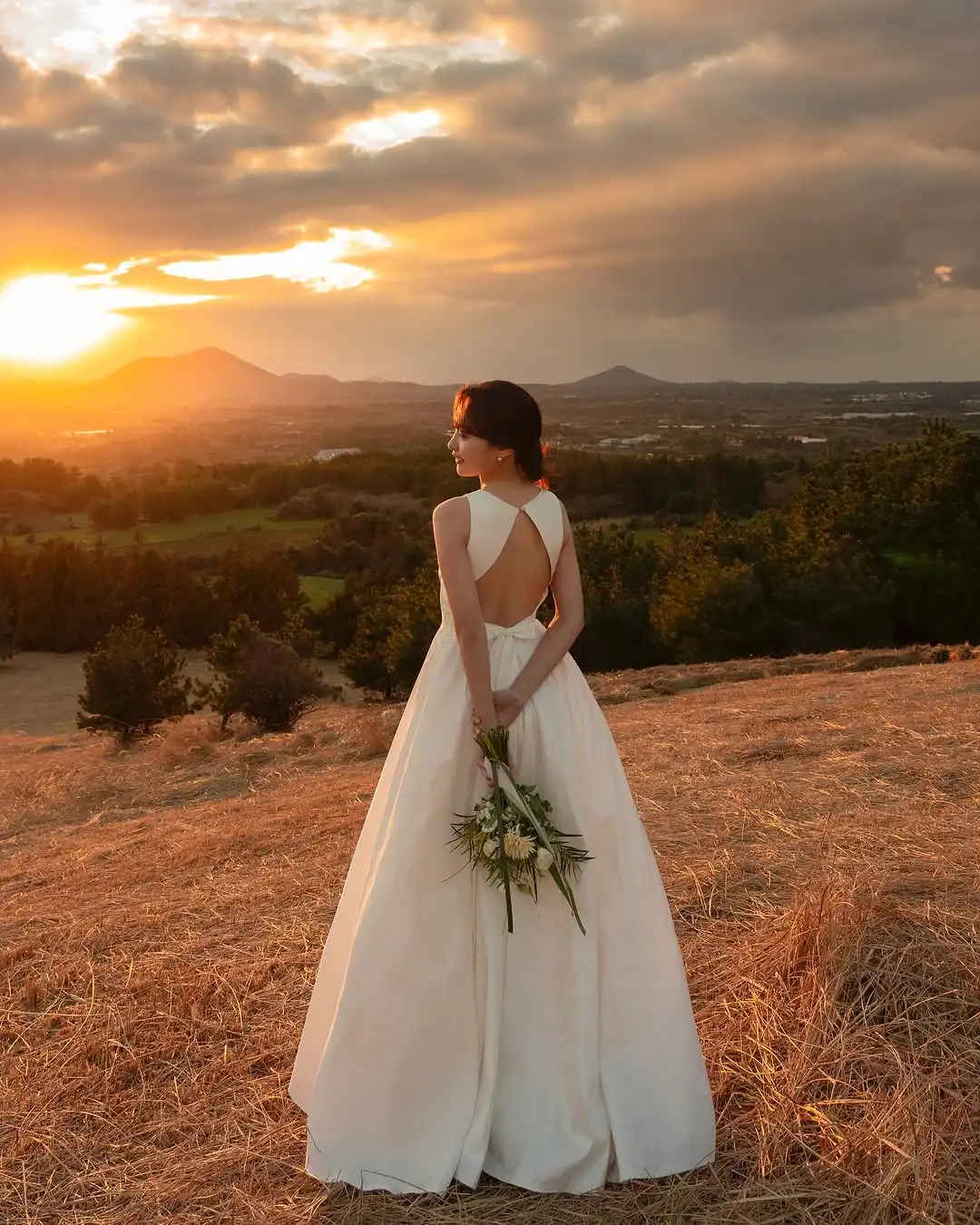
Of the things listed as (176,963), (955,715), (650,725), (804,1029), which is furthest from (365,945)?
(650,725)

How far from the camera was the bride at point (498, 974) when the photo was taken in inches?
122

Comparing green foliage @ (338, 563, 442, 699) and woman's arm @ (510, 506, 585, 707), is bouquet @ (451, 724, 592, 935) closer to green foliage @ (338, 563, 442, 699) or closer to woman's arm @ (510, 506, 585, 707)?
woman's arm @ (510, 506, 585, 707)

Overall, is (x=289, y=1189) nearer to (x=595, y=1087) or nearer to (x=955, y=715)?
(x=595, y=1087)

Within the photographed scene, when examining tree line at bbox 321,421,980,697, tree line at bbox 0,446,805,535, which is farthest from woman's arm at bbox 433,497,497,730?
tree line at bbox 0,446,805,535

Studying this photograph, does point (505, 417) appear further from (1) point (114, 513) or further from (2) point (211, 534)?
(1) point (114, 513)

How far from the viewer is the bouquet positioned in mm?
2971

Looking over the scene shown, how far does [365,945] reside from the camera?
3129 mm

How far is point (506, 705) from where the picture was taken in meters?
3.14

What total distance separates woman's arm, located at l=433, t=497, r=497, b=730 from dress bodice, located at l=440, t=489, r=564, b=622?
3 centimetres

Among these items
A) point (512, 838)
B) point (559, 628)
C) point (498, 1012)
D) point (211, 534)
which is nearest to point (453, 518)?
point (559, 628)

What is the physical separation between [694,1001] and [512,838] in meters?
1.61

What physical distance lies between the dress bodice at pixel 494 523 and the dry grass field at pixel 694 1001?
5.06 ft

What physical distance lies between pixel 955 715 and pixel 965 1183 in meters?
6.92

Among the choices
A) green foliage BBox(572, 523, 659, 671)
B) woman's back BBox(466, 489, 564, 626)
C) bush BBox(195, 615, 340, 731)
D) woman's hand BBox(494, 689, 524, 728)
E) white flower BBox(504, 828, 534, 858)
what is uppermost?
woman's back BBox(466, 489, 564, 626)
